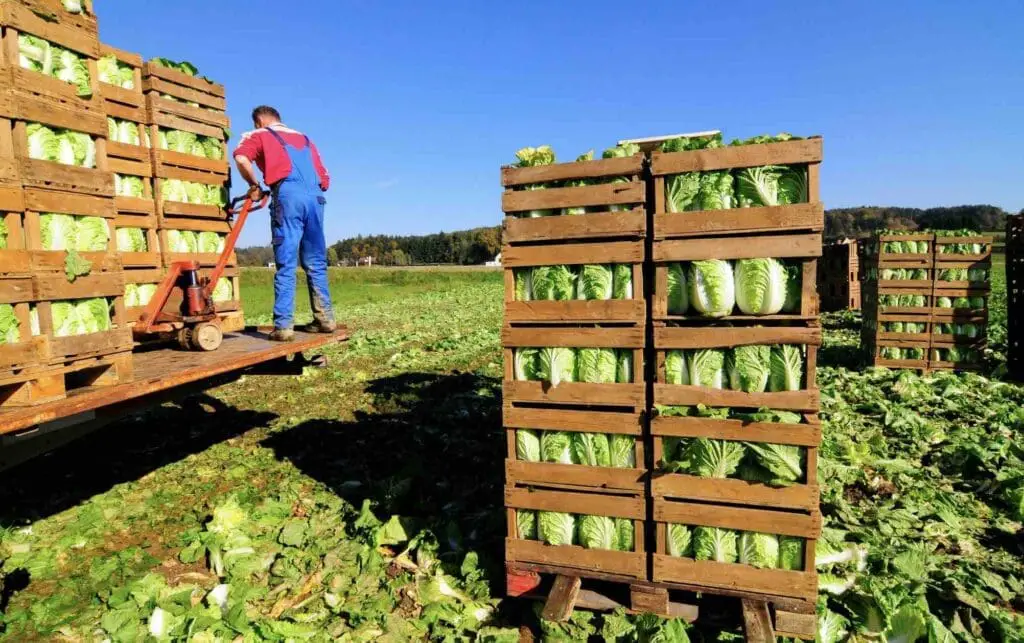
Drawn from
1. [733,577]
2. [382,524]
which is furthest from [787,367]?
[382,524]

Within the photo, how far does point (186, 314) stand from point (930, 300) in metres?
13.3

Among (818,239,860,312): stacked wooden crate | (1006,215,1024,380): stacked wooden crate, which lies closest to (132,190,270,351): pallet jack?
(1006,215,1024,380): stacked wooden crate

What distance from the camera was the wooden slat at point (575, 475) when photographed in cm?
440

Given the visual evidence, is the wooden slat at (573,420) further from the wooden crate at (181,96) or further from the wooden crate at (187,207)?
the wooden crate at (181,96)

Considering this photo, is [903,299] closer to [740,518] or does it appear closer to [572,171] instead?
[740,518]

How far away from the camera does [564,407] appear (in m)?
4.73

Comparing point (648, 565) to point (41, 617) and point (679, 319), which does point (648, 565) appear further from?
point (41, 617)

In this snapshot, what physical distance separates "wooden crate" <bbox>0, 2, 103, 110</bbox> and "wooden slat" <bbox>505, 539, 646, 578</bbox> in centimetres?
498

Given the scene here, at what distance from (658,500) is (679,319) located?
4.39ft

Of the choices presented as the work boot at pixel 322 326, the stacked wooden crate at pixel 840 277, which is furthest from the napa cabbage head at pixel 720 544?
the stacked wooden crate at pixel 840 277

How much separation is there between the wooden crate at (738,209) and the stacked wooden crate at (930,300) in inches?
389

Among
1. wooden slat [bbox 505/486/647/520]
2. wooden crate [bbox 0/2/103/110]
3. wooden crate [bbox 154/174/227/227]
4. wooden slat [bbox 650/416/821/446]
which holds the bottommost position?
wooden slat [bbox 505/486/647/520]

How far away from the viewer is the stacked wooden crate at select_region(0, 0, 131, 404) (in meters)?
4.21

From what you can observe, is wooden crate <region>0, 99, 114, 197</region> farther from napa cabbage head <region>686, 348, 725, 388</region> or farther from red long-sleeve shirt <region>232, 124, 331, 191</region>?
napa cabbage head <region>686, 348, 725, 388</region>
